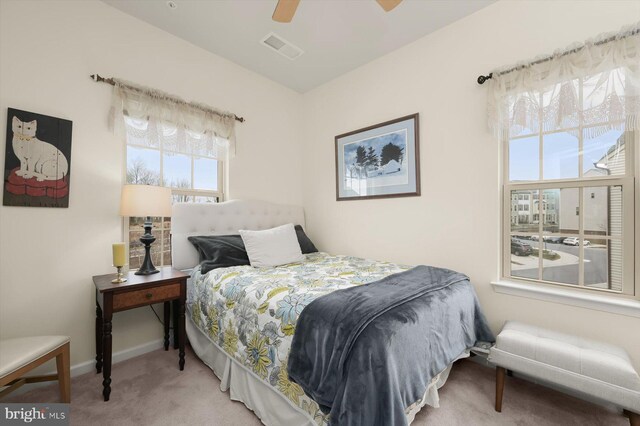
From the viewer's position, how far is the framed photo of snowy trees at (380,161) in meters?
2.66

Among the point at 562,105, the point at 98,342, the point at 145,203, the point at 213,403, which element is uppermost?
the point at 562,105

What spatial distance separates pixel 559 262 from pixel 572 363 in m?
0.80

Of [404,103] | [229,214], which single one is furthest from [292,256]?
[404,103]

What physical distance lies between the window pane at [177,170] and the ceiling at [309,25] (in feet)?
3.74

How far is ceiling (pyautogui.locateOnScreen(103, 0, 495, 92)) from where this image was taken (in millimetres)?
2180

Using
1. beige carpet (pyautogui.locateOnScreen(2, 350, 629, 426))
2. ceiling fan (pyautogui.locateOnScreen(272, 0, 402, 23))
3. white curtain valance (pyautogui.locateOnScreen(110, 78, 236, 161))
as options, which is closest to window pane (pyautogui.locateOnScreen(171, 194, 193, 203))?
white curtain valance (pyautogui.locateOnScreen(110, 78, 236, 161))

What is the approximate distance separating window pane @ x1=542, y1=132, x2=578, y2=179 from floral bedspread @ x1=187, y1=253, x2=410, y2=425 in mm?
1310

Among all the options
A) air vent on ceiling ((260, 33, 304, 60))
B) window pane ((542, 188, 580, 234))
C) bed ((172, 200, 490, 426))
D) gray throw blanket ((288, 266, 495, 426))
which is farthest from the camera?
air vent on ceiling ((260, 33, 304, 60))

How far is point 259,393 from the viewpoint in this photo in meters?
1.60

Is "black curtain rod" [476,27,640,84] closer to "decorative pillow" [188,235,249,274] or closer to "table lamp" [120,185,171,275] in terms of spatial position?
"decorative pillow" [188,235,249,274]

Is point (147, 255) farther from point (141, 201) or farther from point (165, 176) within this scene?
point (165, 176)

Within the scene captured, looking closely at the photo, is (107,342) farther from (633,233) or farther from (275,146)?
(633,233)

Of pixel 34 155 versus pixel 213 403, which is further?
pixel 34 155

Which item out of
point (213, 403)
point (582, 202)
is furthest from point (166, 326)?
A: point (582, 202)
